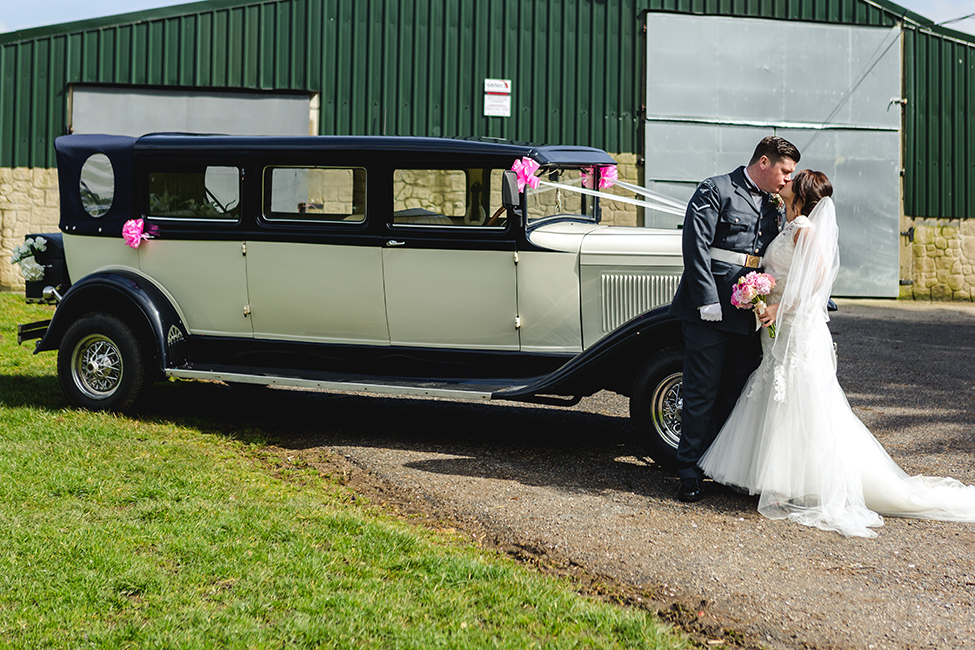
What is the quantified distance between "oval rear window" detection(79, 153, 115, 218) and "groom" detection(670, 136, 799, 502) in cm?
450

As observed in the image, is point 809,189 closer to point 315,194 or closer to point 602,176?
point 602,176

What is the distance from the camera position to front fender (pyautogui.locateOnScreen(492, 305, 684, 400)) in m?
5.54

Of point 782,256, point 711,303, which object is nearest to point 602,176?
point 782,256

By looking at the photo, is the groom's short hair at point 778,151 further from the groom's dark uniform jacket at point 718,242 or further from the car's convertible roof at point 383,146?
the car's convertible roof at point 383,146

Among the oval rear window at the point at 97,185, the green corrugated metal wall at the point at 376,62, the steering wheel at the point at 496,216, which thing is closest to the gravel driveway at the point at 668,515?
the steering wheel at the point at 496,216

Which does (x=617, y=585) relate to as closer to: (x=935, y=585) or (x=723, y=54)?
(x=935, y=585)

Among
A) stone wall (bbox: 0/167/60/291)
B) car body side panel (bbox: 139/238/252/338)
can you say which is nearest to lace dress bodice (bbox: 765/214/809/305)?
car body side panel (bbox: 139/238/252/338)

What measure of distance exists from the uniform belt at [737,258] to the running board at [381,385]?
1624mm

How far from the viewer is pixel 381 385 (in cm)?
622

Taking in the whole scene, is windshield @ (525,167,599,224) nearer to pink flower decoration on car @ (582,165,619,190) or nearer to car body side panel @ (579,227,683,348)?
pink flower decoration on car @ (582,165,619,190)

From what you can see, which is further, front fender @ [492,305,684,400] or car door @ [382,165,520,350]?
car door @ [382,165,520,350]

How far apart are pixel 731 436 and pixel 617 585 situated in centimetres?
153

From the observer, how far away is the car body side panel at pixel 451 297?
620 cm

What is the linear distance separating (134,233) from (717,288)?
438cm
